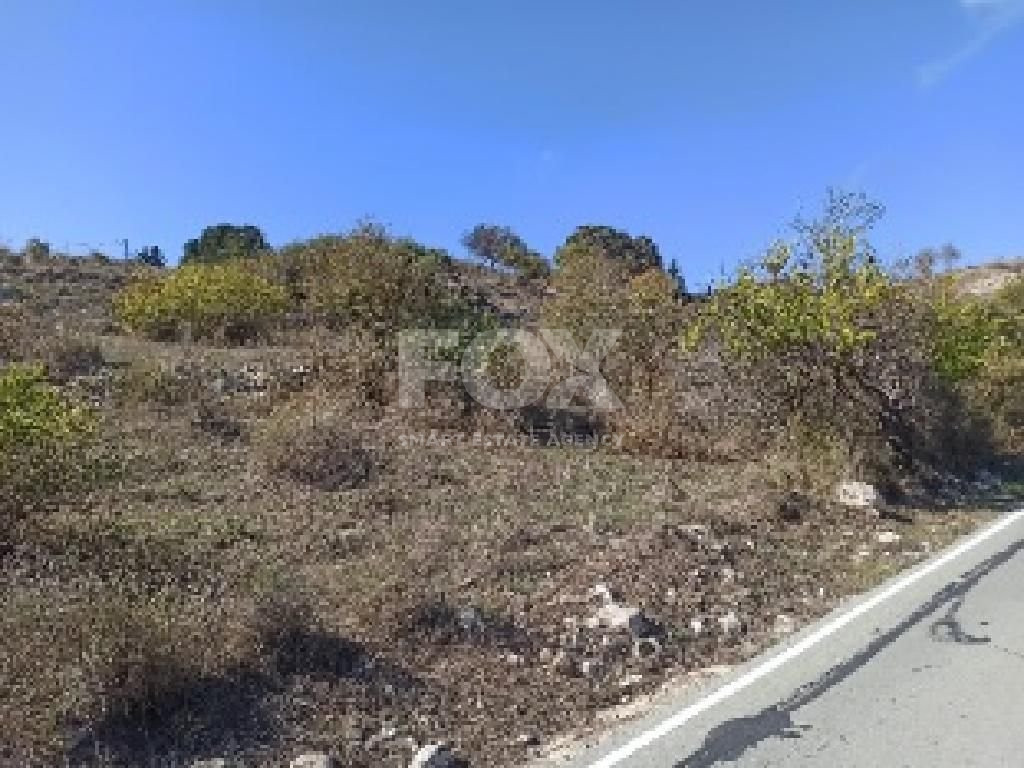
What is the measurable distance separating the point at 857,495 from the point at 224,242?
126ft

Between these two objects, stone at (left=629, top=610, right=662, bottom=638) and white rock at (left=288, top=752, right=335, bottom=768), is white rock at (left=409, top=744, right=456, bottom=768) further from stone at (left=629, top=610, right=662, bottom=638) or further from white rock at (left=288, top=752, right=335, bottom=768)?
stone at (left=629, top=610, right=662, bottom=638)

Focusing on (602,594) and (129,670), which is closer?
(129,670)

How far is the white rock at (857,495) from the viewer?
13.2m

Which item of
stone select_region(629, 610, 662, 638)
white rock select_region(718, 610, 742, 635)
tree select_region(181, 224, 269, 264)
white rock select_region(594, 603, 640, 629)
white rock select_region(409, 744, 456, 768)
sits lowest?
white rock select_region(409, 744, 456, 768)

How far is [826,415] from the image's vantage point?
1547 cm

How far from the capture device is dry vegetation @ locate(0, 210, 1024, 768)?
20.6 ft

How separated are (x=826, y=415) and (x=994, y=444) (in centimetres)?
628

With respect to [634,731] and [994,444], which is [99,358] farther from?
[994,444]

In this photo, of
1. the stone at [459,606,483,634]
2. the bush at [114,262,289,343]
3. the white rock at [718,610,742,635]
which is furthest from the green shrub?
the bush at [114,262,289,343]

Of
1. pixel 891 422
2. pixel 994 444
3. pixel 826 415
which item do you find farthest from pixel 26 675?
pixel 994 444

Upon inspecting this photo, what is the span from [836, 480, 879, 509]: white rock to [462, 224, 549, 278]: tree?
36.4 m

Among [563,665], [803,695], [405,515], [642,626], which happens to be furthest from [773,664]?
[405,515]

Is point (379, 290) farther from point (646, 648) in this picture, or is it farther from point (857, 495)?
point (646, 648)

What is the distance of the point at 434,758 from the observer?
→ 5.75 meters
